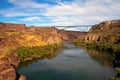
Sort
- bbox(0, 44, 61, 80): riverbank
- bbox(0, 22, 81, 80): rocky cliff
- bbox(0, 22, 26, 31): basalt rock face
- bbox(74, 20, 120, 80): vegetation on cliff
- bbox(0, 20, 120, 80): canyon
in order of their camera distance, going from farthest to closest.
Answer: bbox(0, 22, 26, 31): basalt rock face < bbox(74, 20, 120, 80): vegetation on cliff < bbox(0, 20, 120, 80): canyon < bbox(0, 22, 81, 80): rocky cliff < bbox(0, 44, 61, 80): riverbank

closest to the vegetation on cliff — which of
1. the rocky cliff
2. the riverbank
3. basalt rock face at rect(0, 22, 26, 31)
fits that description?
the riverbank

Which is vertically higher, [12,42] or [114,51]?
[12,42]

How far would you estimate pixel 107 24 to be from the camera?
4779 inches

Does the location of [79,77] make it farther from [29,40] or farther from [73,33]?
[73,33]

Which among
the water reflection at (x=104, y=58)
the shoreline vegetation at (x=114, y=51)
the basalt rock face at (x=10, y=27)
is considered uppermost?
the basalt rock face at (x=10, y=27)

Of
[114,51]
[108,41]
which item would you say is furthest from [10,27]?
[114,51]

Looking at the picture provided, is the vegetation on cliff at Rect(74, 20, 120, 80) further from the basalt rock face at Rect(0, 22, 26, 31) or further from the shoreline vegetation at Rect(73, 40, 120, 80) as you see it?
the basalt rock face at Rect(0, 22, 26, 31)

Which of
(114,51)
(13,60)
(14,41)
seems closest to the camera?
(13,60)

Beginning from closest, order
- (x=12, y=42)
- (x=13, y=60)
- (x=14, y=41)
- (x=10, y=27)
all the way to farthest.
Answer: (x=13, y=60), (x=12, y=42), (x=14, y=41), (x=10, y=27)

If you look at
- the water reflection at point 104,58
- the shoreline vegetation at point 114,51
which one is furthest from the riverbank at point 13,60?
the water reflection at point 104,58

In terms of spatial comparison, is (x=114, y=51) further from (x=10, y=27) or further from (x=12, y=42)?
(x=10, y=27)

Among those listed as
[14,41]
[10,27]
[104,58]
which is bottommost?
[104,58]

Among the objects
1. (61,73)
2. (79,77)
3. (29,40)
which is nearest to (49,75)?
(61,73)

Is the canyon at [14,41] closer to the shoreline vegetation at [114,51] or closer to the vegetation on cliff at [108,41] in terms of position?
the vegetation on cliff at [108,41]
